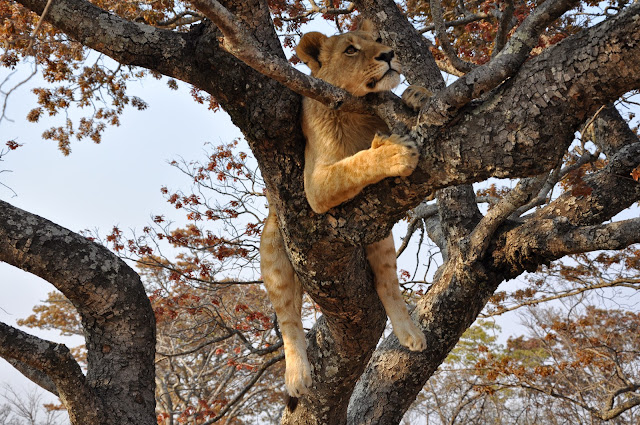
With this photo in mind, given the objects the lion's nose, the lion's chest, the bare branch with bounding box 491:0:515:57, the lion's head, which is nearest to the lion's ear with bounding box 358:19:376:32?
the lion's head

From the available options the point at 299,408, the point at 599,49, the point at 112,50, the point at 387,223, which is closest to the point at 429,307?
the point at 299,408

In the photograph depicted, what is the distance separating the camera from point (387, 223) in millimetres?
2857

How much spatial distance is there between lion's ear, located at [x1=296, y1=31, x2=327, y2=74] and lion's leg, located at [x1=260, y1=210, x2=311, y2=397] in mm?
1124

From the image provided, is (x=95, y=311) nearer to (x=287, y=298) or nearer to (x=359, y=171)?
(x=287, y=298)

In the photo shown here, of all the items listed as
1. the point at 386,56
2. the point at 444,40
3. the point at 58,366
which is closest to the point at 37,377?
the point at 58,366

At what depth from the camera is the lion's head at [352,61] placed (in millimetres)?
3400

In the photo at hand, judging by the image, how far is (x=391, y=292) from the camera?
392 centimetres

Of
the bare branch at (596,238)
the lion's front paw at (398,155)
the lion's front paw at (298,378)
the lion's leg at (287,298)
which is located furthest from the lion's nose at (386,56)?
the lion's front paw at (298,378)

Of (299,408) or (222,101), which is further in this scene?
(299,408)

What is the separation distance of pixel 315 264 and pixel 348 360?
3.78 feet

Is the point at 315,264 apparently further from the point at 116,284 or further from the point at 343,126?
the point at 116,284

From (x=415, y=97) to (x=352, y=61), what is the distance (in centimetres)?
76

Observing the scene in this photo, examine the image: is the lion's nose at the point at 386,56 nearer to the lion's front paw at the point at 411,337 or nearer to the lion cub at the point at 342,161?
the lion cub at the point at 342,161

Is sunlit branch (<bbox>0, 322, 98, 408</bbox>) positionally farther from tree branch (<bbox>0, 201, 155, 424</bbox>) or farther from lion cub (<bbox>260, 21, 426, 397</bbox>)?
→ lion cub (<bbox>260, 21, 426, 397</bbox>)
